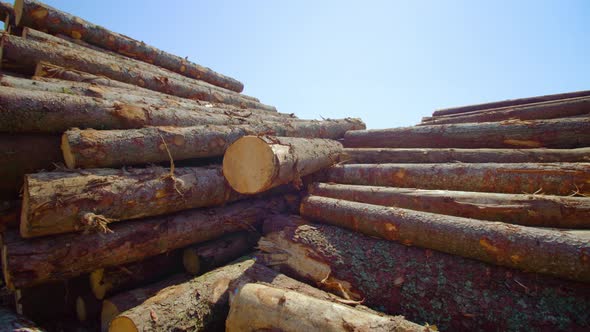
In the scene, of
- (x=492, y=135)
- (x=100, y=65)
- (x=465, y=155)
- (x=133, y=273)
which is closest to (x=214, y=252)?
(x=133, y=273)

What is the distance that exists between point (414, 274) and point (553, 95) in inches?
278

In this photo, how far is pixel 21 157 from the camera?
10.4 feet

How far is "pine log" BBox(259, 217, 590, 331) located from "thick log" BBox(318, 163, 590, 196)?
1.40m

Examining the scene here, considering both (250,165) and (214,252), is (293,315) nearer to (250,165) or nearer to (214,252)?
(214,252)

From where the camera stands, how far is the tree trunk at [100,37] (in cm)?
559

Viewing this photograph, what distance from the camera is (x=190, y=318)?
9.22 ft

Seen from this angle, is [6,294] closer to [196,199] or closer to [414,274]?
[196,199]

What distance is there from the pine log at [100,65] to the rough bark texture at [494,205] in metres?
4.99

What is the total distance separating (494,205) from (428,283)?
1.31 meters

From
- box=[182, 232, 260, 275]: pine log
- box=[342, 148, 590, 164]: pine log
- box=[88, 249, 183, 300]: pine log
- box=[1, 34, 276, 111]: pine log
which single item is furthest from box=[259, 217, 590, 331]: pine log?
box=[1, 34, 276, 111]: pine log

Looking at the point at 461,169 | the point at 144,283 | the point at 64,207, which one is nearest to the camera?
the point at 64,207

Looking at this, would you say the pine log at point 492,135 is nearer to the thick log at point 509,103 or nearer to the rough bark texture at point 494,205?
the rough bark texture at point 494,205

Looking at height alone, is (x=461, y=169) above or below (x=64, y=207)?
above

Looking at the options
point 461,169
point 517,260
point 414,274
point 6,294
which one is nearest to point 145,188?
point 6,294
